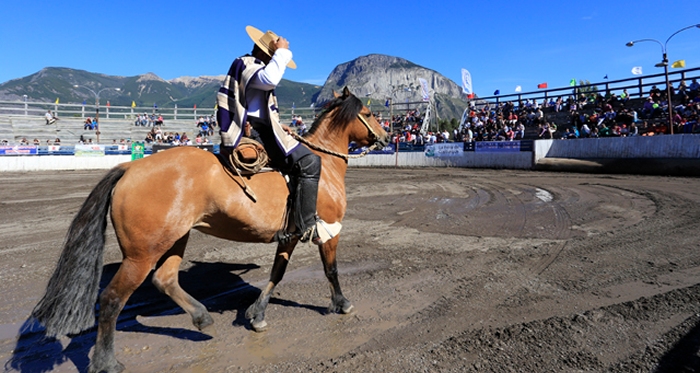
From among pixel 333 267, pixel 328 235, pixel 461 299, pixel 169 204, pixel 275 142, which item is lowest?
→ pixel 461 299

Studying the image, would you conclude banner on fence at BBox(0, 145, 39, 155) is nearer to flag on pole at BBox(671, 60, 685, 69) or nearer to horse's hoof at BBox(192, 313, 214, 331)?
horse's hoof at BBox(192, 313, 214, 331)

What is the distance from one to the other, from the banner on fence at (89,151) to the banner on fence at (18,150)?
2283mm

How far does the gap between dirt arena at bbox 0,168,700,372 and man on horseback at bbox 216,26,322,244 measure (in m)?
0.96

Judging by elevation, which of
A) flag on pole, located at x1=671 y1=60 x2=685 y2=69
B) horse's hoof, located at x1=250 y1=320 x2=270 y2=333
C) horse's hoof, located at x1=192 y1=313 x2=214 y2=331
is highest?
flag on pole, located at x1=671 y1=60 x2=685 y2=69

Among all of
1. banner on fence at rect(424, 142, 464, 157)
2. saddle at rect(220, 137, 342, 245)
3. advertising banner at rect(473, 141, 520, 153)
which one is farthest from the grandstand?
saddle at rect(220, 137, 342, 245)

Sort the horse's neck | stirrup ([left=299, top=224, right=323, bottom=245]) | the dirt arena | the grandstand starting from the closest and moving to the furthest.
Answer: the dirt arena, stirrup ([left=299, top=224, right=323, bottom=245]), the horse's neck, the grandstand

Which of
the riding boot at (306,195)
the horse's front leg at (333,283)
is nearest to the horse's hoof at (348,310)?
the horse's front leg at (333,283)

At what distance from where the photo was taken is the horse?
3412 mm

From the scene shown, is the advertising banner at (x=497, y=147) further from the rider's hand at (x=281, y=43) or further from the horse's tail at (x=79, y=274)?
the horse's tail at (x=79, y=274)

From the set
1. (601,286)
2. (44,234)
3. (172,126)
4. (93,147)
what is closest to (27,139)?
(93,147)

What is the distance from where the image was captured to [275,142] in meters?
4.22

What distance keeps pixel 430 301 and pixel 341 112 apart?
7.92 feet

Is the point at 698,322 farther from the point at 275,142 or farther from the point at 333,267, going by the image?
the point at 275,142

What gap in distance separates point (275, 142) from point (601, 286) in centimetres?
407
